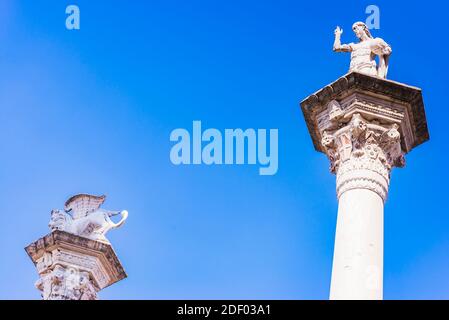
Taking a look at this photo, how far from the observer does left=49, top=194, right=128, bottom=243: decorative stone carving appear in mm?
24328

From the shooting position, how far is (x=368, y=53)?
2145cm

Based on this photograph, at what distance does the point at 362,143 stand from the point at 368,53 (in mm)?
2319

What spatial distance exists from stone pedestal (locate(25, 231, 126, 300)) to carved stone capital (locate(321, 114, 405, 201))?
6.04 meters

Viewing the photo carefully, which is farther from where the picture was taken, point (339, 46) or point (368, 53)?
point (339, 46)

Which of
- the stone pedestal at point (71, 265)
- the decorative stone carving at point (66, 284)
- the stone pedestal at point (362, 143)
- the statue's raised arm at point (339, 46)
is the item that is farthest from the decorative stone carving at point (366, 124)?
the decorative stone carving at point (66, 284)

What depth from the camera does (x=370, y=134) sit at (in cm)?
1992

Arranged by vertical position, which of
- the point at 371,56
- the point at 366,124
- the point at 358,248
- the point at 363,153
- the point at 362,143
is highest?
the point at 371,56

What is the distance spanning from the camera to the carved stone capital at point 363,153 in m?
19.4

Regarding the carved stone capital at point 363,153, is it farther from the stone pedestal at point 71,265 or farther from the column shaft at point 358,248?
the stone pedestal at point 71,265

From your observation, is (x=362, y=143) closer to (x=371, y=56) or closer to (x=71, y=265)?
(x=371, y=56)

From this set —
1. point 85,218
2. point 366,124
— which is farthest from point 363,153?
point 85,218
